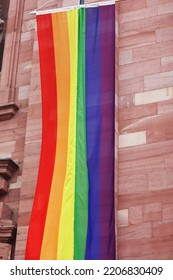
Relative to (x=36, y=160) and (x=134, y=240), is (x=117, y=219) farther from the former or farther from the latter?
(x=36, y=160)

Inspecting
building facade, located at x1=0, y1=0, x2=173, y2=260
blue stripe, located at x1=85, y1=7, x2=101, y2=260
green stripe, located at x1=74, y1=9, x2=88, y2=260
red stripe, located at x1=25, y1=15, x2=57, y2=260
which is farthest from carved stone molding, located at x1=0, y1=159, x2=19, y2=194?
blue stripe, located at x1=85, y1=7, x2=101, y2=260

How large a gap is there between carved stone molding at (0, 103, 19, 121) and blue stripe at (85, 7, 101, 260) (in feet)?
6.70

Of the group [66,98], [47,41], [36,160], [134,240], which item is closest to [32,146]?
[36,160]

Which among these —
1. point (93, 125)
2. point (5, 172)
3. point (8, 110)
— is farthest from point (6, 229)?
point (8, 110)

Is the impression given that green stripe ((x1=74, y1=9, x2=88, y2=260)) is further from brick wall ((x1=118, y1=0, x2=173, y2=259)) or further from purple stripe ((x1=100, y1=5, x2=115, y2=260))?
brick wall ((x1=118, y1=0, x2=173, y2=259))

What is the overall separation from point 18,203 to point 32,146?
1051 mm

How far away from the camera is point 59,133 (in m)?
11.2

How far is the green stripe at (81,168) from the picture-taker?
33.1 feet

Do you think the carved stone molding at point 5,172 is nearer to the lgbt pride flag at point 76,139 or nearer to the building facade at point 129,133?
the building facade at point 129,133

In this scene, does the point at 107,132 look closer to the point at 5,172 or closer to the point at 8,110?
the point at 5,172

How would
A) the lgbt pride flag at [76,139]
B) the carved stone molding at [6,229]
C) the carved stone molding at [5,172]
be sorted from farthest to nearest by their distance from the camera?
the carved stone molding at [5,172] → the carved stone molding at [6,229] → the lgbt pride flag at [76,139]

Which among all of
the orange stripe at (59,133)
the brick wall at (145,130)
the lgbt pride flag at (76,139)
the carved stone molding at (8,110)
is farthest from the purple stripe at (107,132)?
the carved stone molding at (8,110)

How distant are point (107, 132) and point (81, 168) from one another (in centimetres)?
80

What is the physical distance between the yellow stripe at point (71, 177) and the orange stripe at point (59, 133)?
73 millimetres
